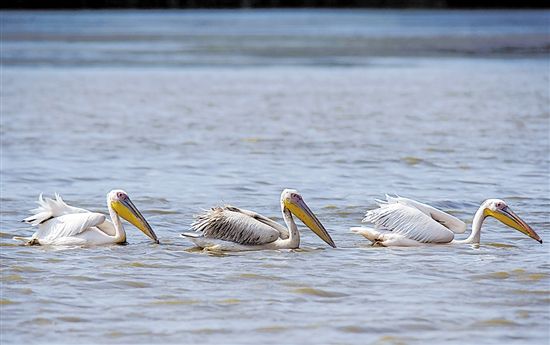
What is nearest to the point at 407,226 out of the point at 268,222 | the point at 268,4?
the point at 268,222

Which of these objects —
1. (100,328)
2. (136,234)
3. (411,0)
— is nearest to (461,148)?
(136,234)

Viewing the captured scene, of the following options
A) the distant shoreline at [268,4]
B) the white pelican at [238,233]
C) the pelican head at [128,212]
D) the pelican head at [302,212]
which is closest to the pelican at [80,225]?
the pelican head at [128,212]

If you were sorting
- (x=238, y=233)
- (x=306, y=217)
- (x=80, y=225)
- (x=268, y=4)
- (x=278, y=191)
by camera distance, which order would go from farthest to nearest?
1. (x=268, y=4)
2. (x=278, y=191)
3. (x=306, y=217)
4. (x=80, y=225)
5. (x=238, y=233)

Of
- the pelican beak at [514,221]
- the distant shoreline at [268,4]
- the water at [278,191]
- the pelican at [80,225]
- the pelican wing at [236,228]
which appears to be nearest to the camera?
the water at [278,191]

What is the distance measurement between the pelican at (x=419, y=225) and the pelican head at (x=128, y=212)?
1181mm

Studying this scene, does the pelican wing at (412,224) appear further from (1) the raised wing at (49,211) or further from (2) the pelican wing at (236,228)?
(1) the raised wing at (49,211)

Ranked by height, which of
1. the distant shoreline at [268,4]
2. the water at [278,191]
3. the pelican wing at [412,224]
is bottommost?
the distant shoreline at [268,4]

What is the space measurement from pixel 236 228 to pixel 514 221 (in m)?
1.65

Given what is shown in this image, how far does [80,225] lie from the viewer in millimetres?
7629

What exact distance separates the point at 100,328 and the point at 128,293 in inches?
28.4

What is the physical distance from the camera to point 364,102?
18641 millimetres

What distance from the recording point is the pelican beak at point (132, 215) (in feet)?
25.6

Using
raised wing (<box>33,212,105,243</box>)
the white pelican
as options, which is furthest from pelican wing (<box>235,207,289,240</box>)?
raised wing (<box>33,212,105,243</box>)

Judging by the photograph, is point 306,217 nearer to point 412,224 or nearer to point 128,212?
point 412,224
